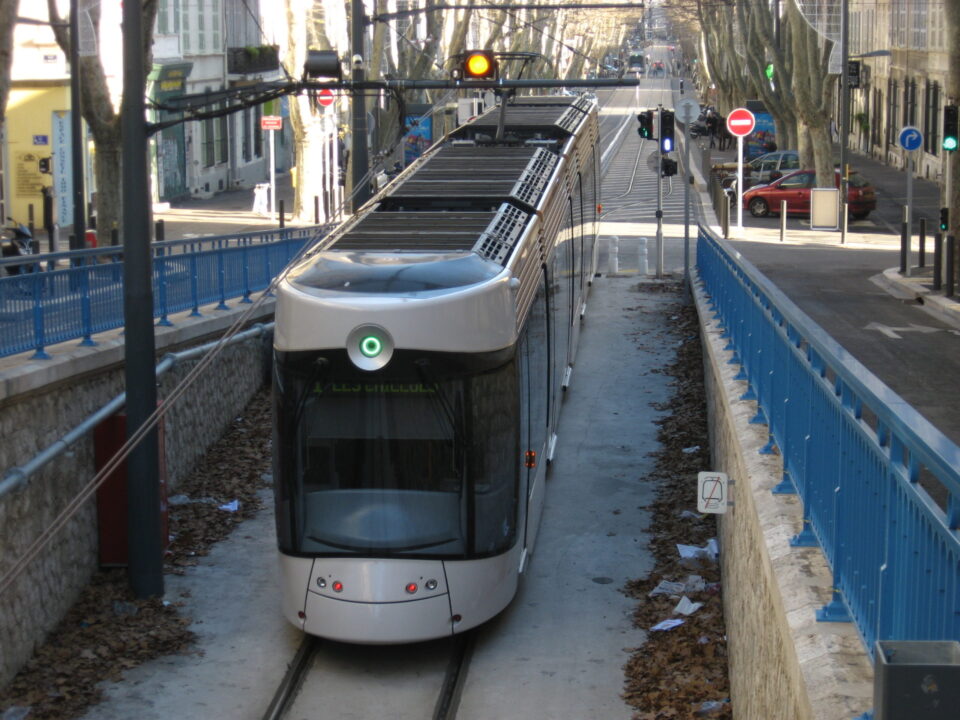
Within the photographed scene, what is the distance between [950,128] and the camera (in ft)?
81.6

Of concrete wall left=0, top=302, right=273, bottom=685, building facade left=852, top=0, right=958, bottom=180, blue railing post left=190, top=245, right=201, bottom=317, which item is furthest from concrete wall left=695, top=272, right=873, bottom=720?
building facade left=852, top=0, right=958, bottom=180

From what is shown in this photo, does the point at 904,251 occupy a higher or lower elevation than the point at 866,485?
lower

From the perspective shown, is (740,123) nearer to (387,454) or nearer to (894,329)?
(894,329)

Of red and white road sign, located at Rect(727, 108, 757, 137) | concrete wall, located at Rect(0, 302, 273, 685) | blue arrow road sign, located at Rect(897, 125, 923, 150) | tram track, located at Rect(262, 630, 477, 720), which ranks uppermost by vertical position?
red and white road sign, located at Rect(727, 108, 757, 137)

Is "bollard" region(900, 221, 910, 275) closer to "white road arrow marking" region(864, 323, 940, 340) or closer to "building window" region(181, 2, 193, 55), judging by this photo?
"white road arrow marking" region(864, 323, 940, 340)

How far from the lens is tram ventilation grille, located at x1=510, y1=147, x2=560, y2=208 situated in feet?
44.0

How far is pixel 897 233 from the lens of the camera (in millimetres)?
38562

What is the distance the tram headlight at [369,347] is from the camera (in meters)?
9.45

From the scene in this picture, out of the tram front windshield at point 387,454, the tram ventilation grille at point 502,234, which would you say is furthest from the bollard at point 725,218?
the tram front windshield at point 387,454

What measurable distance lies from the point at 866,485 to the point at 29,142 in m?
36.2

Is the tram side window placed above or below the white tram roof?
below

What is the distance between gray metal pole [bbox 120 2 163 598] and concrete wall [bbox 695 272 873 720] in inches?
172

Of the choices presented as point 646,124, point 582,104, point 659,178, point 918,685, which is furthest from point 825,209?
point 918,685

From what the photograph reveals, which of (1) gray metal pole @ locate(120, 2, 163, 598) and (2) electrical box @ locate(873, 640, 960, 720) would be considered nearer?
(2) electrical box @ locate(873, 640, 960, 720)
